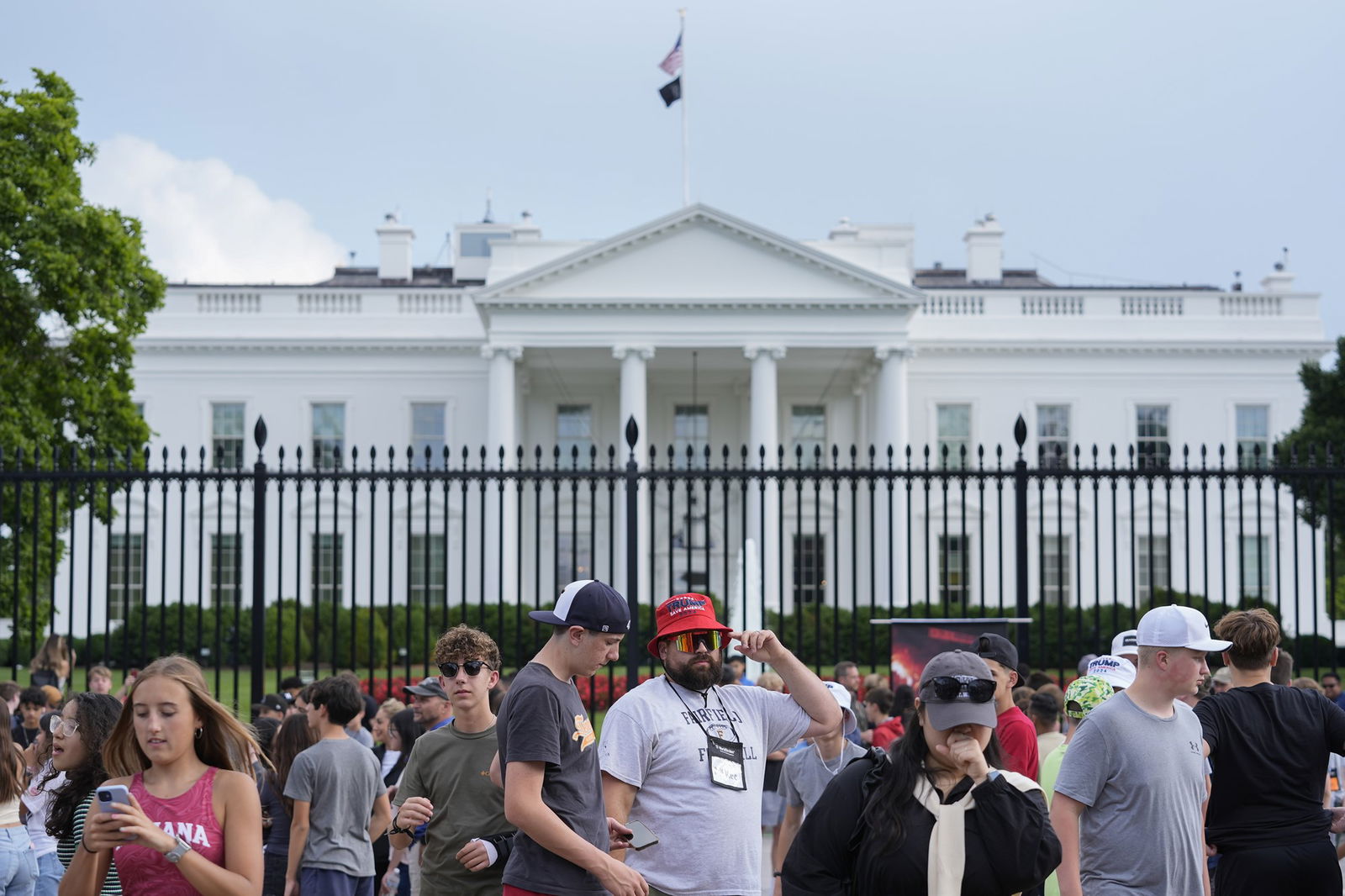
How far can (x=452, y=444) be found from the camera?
3844 cm

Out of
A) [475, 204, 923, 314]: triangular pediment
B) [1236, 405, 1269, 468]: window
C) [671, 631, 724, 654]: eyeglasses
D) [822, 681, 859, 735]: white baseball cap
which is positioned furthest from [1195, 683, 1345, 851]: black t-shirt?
[1236, 405, 1269, 468]: window

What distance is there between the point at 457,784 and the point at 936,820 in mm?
2347

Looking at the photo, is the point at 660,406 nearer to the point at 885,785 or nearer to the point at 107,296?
the point at 107,296

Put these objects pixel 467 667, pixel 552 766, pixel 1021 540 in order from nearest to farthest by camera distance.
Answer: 1. pixel 552 766
2. pixel 467 667
3. pixel 1021 540

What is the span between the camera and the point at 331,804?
232 inches

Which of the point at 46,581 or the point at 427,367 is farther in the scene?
the point at 427,367

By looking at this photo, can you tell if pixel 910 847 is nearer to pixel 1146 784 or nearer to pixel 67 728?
pixel 1146 784

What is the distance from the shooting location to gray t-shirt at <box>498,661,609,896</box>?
3.98 m

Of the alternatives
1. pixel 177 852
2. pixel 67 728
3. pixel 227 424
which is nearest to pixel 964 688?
pixel 177 852

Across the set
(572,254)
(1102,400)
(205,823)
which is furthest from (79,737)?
(1102,400)

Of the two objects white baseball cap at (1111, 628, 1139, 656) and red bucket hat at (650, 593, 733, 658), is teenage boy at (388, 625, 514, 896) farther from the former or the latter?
white baseball cap at (1111, 628, 1139, 656)

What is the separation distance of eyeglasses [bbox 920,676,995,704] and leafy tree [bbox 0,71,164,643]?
51.7 ft

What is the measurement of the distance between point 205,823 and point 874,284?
32227 millimetres

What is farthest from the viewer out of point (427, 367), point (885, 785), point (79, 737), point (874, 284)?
point (427, 367)
